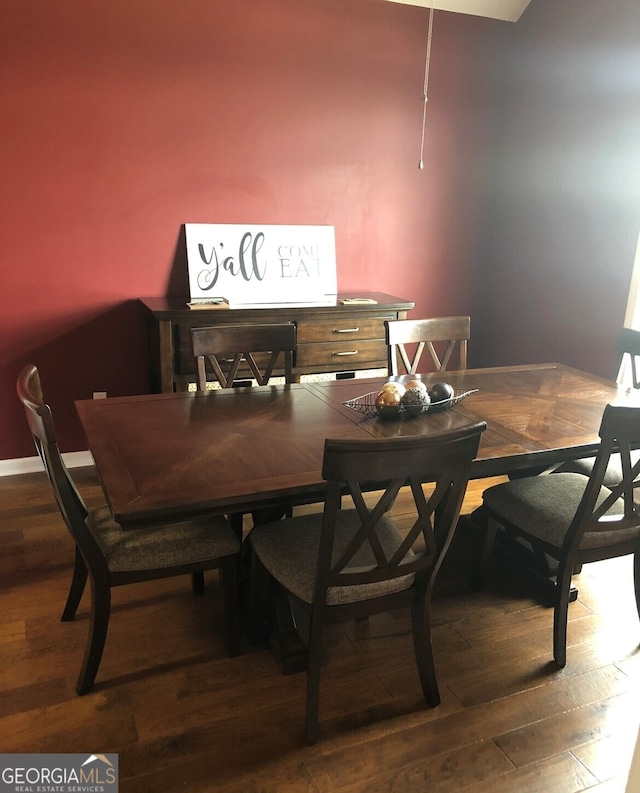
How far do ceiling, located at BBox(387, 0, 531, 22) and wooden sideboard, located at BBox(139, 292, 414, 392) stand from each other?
1.63 meters

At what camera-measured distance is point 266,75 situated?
328cm

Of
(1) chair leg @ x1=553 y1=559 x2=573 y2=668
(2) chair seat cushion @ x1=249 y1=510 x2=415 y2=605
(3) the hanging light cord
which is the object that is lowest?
(1) chair leg @ x1=553 y1=559 x2=573 y2=668

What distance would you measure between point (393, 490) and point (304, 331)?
6.04ft

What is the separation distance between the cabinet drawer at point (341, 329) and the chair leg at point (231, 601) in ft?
5.30

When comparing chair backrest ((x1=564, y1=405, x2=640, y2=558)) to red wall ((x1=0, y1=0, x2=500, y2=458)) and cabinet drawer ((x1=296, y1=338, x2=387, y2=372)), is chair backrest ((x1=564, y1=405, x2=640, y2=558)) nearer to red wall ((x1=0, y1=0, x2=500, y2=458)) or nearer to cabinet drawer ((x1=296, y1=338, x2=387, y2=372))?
cabinet drawer ((x1=296, y1=338, x2=387, y2=372))

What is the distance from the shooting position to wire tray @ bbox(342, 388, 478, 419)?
200 centimetres

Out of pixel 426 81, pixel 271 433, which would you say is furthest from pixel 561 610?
pixel 426 81

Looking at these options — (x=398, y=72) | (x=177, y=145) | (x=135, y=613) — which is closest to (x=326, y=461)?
(x=135, y=613)

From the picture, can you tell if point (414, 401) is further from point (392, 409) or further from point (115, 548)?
point (115, 548)

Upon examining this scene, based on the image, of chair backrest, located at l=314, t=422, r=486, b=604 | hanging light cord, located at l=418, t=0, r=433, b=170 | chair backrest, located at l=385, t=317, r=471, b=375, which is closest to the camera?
chair backrest, located at l=314, t=422, r=486, b=604

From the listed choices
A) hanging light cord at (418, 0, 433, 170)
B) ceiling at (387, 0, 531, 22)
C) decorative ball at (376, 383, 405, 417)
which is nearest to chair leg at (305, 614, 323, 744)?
decorative ball at (376, 383, 405, 417)

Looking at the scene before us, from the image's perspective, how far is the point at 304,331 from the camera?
10.7 feet

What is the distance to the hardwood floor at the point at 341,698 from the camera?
1.60 m

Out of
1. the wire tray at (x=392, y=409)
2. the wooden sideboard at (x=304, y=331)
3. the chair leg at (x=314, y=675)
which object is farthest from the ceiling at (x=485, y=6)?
the chair leg at (x=314, y=675)
